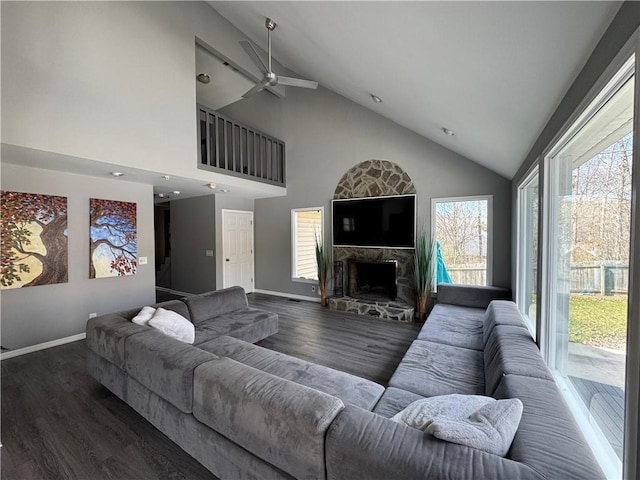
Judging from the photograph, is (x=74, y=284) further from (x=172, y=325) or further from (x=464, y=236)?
(x=464, y=236)

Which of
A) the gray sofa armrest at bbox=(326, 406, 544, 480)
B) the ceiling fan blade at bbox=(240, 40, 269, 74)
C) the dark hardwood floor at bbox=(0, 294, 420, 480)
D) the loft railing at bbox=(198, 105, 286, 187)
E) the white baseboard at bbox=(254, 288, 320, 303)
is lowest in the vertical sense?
the dark hardwood floor at bbox=(0, 294, 420, 480)

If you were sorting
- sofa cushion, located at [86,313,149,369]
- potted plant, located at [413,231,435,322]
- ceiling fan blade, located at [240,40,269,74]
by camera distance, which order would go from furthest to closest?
1. potted plant, located at [413,231,435,322]
2. ceiling fan blade, located at [240,40,269,74]
3. sofa cushion, located at [86,313,149,369]

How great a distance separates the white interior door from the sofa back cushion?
100 inches

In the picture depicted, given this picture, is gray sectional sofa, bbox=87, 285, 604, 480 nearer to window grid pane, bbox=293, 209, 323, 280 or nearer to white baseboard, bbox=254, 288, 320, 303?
white baseboard, bbox=254, 288, 320, 303

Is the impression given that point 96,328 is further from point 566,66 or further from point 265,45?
point 265,45

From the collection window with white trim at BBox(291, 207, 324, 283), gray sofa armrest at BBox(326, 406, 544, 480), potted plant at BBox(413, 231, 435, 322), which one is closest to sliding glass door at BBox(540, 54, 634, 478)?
gray sofa armrest at BBox(326, 406, 544, 480)

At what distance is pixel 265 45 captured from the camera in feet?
16.0

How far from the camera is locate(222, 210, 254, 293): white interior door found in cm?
627

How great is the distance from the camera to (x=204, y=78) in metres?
5.17

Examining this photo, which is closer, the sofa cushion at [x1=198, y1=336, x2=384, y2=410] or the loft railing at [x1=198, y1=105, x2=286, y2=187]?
the sofa cushion at [x1=198, y1=336, x2=384, y2=410]

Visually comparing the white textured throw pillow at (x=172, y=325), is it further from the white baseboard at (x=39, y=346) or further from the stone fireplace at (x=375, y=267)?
the stone fireplace at (x=375, y=267)

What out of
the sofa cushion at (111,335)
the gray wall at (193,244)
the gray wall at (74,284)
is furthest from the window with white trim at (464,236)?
the gray wall at (74,284)

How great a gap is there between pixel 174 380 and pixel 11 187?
3533 millimetres

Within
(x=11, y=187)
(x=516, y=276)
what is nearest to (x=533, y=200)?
(x=516, y=276)
